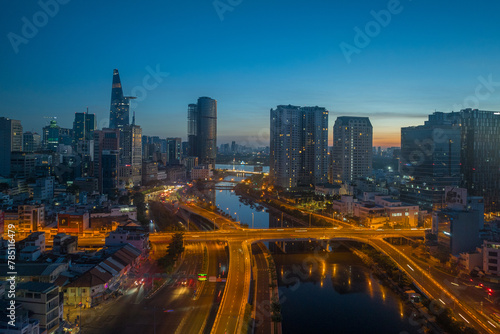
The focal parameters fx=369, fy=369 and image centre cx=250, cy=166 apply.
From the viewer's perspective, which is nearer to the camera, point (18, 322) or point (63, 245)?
point (18, 322)

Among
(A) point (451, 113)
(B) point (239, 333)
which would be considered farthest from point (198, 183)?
(B) point (239, 333)

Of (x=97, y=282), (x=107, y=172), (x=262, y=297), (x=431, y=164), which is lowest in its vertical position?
(x=262, y=297)

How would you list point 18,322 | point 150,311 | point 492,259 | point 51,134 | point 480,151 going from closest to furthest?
point 18,322 → point 150,311 → point 492,259 → point 480,151 → point 51,134

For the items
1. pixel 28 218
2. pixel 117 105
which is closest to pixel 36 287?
pixel 28 218

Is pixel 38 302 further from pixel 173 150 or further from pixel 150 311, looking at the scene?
pixel 173 150

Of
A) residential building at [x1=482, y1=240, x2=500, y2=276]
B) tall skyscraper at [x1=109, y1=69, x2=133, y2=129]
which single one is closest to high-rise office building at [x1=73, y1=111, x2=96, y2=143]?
tall skyscraper at [x1=109, y1=69, x2=133, y2=129]

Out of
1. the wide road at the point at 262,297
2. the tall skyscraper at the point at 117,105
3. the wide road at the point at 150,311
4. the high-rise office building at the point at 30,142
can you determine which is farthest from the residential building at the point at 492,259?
the tall skyscraper at the point at 117,105
